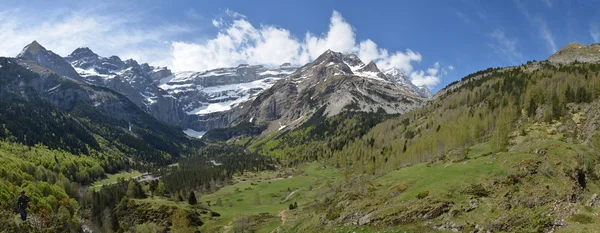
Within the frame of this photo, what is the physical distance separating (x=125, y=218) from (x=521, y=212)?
10649cm

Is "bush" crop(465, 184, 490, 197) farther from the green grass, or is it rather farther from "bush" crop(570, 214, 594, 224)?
the green grass

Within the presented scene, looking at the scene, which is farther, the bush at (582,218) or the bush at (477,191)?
the bush at (477,191)

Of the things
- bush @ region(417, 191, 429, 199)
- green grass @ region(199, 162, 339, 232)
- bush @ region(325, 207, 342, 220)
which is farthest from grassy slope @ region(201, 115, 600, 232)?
green grass @ region(199, 162, 339, 232)

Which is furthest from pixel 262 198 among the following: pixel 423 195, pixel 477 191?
pixel 477 191

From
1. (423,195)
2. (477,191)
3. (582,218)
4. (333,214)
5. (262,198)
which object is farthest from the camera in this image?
(262,198)

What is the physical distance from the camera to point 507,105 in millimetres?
159250

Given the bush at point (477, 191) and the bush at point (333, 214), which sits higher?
the bush at point (477, 191)

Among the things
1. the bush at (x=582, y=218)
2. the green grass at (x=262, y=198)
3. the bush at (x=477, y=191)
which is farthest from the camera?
the green grass at (x=262, y=198)

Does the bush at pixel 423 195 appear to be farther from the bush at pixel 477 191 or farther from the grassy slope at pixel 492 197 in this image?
the bush at pixel 477 191

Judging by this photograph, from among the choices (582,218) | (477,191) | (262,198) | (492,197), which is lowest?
(262,198)

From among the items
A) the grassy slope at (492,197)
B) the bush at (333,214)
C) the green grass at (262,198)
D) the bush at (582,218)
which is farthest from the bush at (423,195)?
the green grass at (262,198)

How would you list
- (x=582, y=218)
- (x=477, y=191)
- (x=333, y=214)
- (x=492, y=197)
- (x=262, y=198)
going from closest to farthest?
1. (x=582, y=218)
2. (x=492, y=197)
3. (x=477, y=191)
4. (x=333, y=214)
5. (x=262, y=198)

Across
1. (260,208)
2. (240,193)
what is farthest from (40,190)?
(260,208)

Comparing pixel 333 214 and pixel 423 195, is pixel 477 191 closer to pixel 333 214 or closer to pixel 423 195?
pixel 423 195
